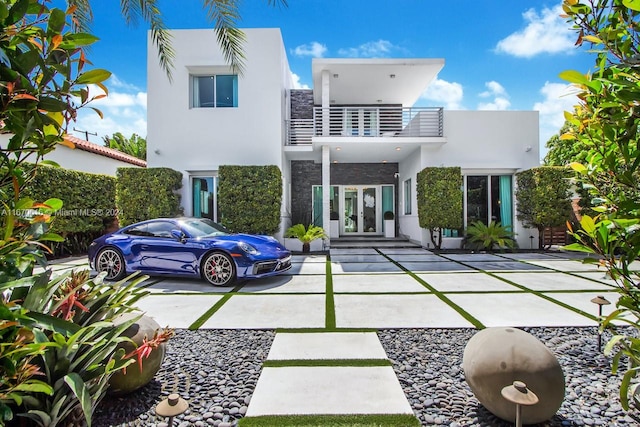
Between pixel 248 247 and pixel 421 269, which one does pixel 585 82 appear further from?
pixel 421 269

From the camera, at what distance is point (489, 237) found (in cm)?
1017

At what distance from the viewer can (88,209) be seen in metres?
10.3

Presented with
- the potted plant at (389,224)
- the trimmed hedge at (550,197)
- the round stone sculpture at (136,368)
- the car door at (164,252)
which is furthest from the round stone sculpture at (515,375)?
the potted plant at (389,224)

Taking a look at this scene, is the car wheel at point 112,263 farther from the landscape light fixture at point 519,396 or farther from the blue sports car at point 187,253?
the landscape light fixture at point 519,396

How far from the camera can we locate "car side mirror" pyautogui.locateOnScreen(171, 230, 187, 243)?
6109 mm

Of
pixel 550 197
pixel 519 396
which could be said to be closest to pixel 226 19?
pixel 519 396

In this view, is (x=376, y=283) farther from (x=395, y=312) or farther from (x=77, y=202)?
(x=77, y=202)

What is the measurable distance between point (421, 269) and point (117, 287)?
21.4 ft

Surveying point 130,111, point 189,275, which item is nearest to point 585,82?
point 189,275

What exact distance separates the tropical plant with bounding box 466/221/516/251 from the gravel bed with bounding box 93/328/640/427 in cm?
701

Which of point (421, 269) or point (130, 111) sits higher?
point (130, 111)

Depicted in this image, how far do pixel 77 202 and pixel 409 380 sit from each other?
1130 centimetres

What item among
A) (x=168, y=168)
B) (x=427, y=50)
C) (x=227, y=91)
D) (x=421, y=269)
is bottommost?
(x=421, y=269)

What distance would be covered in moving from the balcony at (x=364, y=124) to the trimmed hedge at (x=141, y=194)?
499 centimetres
